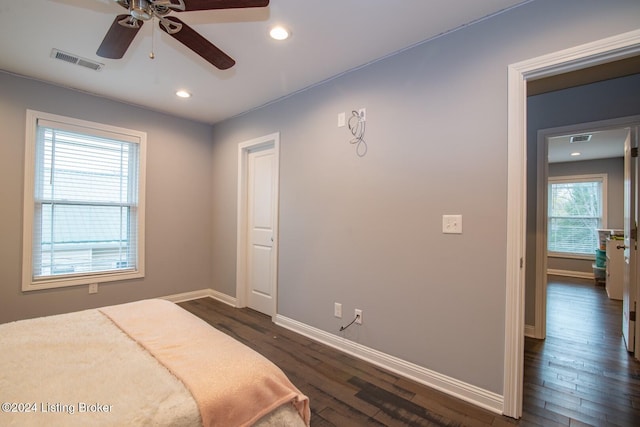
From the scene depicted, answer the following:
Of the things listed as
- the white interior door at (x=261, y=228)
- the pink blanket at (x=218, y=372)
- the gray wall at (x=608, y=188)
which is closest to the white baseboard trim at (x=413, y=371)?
the white interior door at (x=261, y=228)

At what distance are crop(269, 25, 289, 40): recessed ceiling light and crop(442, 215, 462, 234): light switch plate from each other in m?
1.79

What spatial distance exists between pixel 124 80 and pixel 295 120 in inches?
70.5

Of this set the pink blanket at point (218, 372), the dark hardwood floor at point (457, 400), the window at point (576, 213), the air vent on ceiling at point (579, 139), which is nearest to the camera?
the pink blanket at point (218, 372)

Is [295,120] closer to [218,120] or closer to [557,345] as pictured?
[218,120]

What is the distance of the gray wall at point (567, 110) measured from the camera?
8.81 ft

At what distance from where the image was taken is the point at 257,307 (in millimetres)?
3777

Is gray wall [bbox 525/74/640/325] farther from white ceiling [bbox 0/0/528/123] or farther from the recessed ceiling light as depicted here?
the recessed ceiling light

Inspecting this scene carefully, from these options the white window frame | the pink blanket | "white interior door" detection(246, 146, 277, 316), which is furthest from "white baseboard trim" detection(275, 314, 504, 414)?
the white window frame

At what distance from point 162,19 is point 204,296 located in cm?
375

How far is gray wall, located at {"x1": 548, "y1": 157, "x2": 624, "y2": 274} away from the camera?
6.12 meters

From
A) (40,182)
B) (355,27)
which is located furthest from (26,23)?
(355,27)

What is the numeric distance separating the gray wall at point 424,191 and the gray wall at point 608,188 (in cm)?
649

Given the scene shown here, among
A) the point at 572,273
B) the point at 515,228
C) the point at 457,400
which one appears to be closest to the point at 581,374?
the point at 457,400

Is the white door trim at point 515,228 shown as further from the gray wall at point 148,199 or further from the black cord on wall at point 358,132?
the gray wall at point 148,199
